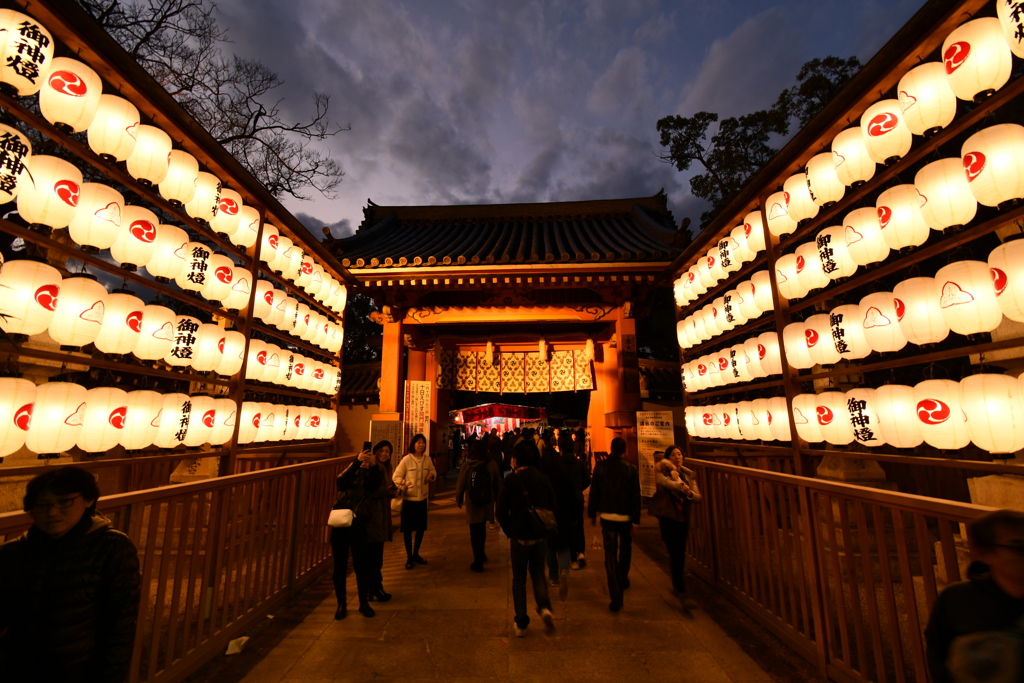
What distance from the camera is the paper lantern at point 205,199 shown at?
5.23m

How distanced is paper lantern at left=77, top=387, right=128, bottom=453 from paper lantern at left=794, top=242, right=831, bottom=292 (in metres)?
7.09

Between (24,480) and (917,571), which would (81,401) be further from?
(917,571)

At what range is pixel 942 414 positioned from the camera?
3.54m

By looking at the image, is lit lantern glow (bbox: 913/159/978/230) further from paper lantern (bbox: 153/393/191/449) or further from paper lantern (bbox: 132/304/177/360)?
paper lantern (bbox: 153/393/191/449)

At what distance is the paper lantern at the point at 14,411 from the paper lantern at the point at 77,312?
483mm

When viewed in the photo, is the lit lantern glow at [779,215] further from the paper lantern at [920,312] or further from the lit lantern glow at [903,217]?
the paper lantern at [920,312]

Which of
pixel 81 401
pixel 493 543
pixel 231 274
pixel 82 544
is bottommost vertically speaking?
pixel 493 543

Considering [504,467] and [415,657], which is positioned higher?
[504,467]

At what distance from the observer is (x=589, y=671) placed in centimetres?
378

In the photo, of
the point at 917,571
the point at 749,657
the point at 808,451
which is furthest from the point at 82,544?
the point at 917,571

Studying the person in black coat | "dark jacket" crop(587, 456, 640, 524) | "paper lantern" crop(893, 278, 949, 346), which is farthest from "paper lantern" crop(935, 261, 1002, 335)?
the person in black coat

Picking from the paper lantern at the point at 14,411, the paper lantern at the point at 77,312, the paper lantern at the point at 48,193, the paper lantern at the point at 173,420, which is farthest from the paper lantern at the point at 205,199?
the paper lantern at the point at 14,411

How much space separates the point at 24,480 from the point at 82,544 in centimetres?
544

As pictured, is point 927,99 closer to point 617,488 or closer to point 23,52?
point 617,488
